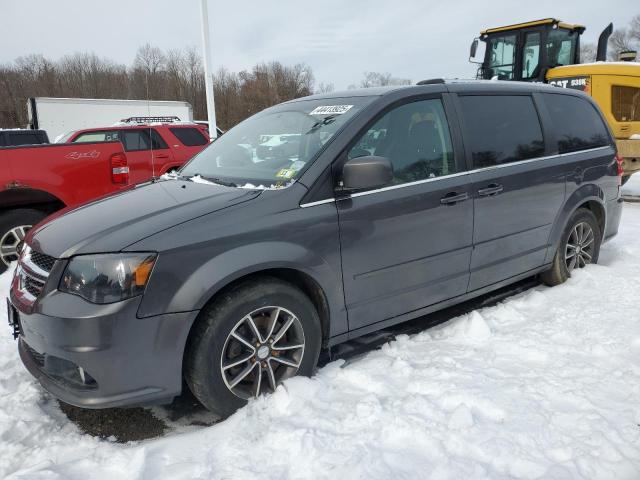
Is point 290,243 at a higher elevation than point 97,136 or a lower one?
lower

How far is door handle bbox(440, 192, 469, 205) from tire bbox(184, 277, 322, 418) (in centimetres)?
121

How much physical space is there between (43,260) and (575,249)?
14.1 feet

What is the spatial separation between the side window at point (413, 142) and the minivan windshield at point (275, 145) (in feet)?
0.67

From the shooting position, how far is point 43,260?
252 centimetres

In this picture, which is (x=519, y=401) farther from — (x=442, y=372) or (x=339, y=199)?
(x=339, y=199)

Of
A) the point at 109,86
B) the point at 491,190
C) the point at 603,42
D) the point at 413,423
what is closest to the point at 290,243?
the point at 413,423

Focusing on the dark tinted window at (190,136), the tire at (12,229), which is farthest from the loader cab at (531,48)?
the tire at (12,229)

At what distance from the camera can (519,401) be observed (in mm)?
2596

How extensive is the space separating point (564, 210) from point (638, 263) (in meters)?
1.33

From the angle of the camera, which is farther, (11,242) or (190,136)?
(190,136)

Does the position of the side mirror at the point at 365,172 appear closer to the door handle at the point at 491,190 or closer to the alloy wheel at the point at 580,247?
the door handle at the point at 491,190

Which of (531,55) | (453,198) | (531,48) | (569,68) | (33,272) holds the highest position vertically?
(531,48)

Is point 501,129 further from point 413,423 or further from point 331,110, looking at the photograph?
point 413,423

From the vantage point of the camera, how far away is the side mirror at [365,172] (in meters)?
2.75
